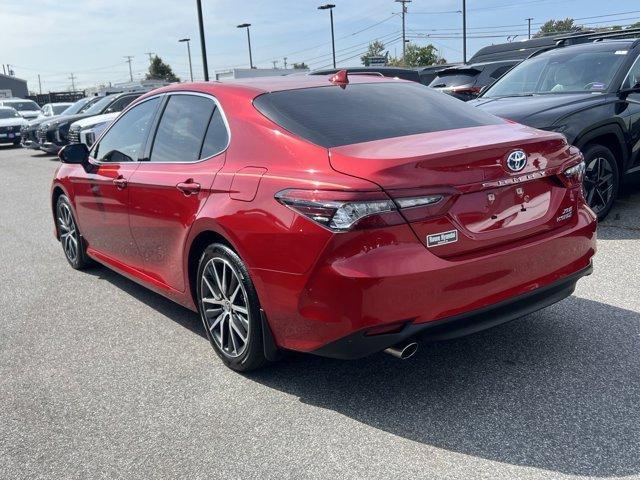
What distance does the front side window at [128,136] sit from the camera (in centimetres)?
458

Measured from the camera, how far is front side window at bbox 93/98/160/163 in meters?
4.58

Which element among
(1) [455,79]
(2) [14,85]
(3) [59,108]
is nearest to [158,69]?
(2) [14,85]

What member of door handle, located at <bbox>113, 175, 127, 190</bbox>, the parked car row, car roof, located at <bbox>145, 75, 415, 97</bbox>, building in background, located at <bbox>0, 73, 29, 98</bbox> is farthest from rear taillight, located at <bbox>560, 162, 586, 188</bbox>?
building in background, located at <bbox>0, 73, 29, 98</bbox>

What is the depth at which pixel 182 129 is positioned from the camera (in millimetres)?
4102

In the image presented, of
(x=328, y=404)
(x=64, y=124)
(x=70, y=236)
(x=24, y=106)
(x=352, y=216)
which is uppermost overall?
(x=24, y=106)

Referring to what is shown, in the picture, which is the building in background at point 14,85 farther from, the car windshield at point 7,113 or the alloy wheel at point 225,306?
the alloy wheel at point 225,306

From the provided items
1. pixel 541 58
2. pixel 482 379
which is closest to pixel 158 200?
pixel 482 379

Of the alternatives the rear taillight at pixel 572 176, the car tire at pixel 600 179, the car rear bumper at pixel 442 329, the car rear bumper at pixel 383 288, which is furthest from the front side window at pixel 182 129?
the car tire at pixel 600 179

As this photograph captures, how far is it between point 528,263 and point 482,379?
2.26 feet

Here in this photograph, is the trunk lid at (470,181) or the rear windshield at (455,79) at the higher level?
the rear windshield at (455,79)

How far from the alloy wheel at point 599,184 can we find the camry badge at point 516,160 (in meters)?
3.31

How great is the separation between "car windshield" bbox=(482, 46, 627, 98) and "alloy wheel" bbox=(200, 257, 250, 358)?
4.86 meters

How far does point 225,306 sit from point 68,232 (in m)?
3.19

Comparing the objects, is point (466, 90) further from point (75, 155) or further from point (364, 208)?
point (364, 208)
